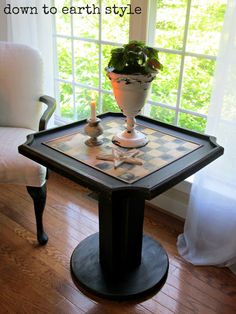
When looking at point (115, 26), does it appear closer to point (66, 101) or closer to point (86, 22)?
point (86, 22)

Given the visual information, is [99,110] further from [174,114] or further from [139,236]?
[139,236]

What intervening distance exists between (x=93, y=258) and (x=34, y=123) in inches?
32.0

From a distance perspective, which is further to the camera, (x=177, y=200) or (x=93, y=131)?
(x=177, y=200)

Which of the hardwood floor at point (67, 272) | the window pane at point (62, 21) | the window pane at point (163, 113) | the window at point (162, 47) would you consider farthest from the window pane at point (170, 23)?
the hardwood floor at point (67, 272)

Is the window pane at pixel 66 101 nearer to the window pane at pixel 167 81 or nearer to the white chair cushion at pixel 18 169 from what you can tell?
the window pane at pixel 167 81

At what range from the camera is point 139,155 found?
1.28 meters

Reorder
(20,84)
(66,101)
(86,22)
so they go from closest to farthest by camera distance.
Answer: (20,84), (86,22), (66,101)

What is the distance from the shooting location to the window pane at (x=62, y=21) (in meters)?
2.11

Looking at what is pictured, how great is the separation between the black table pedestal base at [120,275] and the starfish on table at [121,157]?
0.56 meters

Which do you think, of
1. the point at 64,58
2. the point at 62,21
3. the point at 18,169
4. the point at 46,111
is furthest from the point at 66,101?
the point at 18,169

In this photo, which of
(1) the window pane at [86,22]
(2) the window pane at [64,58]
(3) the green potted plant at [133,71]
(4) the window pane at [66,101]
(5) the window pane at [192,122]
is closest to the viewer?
(3) the green potted plant at [133,71]

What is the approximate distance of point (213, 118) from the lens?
1.45m

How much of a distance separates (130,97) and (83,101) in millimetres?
1082

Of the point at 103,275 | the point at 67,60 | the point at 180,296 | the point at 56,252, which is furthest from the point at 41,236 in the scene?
the point at 67,60
